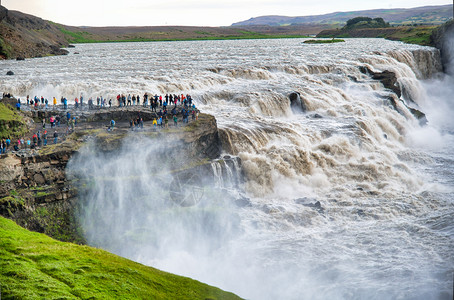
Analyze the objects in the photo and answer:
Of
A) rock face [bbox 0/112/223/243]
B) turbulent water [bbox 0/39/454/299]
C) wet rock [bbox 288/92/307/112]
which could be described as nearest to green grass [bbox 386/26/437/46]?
turbulent water [bbox 0/39/454/299]

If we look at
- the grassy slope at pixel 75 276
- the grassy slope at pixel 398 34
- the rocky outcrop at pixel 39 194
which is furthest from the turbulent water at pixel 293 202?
the grassy slope at pixel 398 34

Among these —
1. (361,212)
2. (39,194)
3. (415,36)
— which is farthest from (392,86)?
(415,36)

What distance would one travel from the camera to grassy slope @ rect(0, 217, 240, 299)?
14430 millimetres

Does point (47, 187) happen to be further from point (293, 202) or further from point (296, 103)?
point (296, 103)

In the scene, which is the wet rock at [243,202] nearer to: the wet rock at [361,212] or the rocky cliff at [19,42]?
the wet rock at [361,212]

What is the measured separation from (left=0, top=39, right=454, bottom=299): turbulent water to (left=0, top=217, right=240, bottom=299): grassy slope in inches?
248

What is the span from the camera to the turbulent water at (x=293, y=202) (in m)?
23.4

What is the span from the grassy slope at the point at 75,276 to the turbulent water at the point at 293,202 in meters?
6.29

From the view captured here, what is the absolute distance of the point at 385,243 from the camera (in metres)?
26.2

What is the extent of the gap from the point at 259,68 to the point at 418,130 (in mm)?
24063

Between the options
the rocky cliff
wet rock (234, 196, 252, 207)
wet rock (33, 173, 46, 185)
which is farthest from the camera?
the rocky cliff

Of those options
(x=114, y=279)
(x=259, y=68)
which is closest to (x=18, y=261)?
(x=114, y=279)

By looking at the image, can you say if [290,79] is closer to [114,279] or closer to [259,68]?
[259,68]

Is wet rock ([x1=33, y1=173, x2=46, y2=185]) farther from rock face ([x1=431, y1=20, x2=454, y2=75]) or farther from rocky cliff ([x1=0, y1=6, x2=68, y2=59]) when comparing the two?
rock face ([x1=431, y1=20, x2=454, y2=75])
